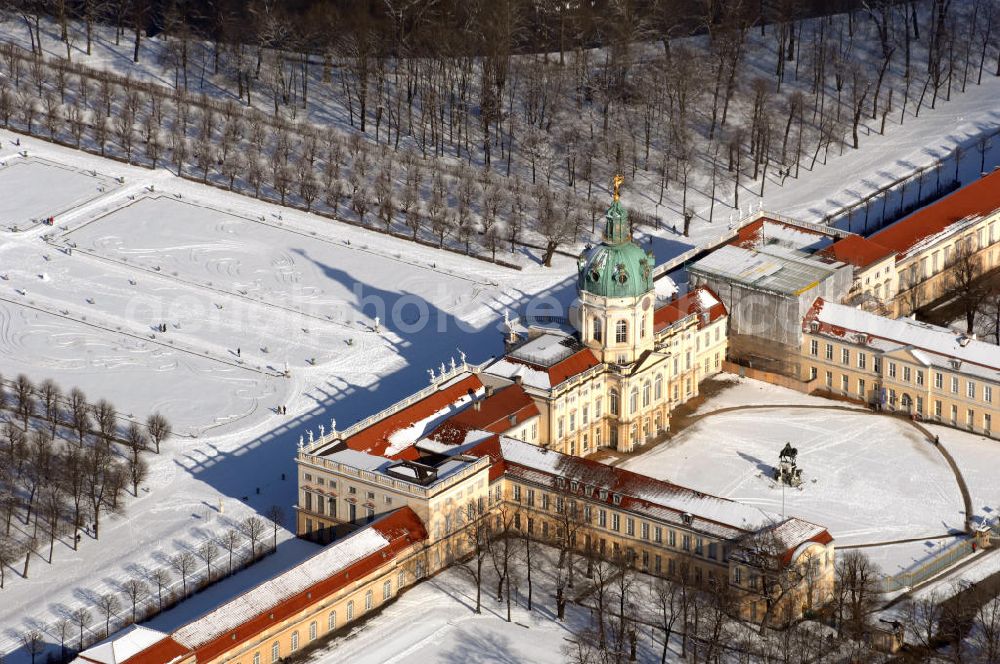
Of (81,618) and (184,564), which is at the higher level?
(184,564)

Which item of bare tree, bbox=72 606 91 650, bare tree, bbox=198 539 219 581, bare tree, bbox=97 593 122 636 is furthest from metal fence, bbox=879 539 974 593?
bare tree, bbox=72 606 91 650

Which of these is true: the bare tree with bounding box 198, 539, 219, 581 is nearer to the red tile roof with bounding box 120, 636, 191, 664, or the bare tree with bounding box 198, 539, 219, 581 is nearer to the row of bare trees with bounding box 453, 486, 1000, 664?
the red tile roof with bounding box 120, 636, 191, 664

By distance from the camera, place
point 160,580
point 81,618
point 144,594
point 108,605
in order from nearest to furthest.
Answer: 1. point 81,618
2. point 108,605
3. point 144,594
4. point 160,580

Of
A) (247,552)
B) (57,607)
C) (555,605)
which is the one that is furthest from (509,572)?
(57,607)

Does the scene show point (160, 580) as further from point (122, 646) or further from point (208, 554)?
point (122, 646)

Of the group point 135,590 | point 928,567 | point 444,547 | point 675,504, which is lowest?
point 135,590

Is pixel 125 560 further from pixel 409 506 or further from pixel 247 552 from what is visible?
pixel 409 506

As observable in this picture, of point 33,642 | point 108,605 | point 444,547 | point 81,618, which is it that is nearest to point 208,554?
point 108,605
